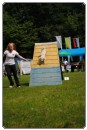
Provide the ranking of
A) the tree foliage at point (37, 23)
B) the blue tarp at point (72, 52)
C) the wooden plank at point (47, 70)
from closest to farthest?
1. the wooden plank at point (47, 70)
2. the blue tarp at point (72, 52)
3. the tree foliage at point (37, 23)

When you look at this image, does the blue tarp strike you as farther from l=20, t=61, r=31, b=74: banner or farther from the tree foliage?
the tree foliage

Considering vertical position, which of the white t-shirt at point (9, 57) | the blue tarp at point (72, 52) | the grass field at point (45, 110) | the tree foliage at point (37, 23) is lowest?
the grass field at point (45, 110)

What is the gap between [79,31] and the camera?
152 feet

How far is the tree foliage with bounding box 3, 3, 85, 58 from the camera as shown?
4512 centimetres

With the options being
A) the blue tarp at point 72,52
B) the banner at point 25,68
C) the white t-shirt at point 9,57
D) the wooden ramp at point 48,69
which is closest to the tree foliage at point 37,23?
the blue tarp at point 72,52

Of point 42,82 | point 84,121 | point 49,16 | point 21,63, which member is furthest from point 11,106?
point 49,16

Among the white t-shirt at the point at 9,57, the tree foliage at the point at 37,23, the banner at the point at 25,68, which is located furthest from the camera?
the tree foliage at the point at 37,23

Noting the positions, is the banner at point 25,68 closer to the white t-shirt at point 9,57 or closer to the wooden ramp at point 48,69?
the wooden ramp at point 48,69

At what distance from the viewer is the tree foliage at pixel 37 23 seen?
45125 mm

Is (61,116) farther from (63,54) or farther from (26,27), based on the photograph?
(26,27)

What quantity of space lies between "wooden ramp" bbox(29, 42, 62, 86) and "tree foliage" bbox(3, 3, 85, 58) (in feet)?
107

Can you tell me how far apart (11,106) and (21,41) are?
3834 centimetres

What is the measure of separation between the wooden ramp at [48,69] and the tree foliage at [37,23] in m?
32.7

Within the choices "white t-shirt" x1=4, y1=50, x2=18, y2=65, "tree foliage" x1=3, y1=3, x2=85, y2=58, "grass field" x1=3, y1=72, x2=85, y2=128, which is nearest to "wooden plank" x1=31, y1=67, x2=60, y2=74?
"white t-shirt" x1=4, y1=50, x2=18, y2=65
